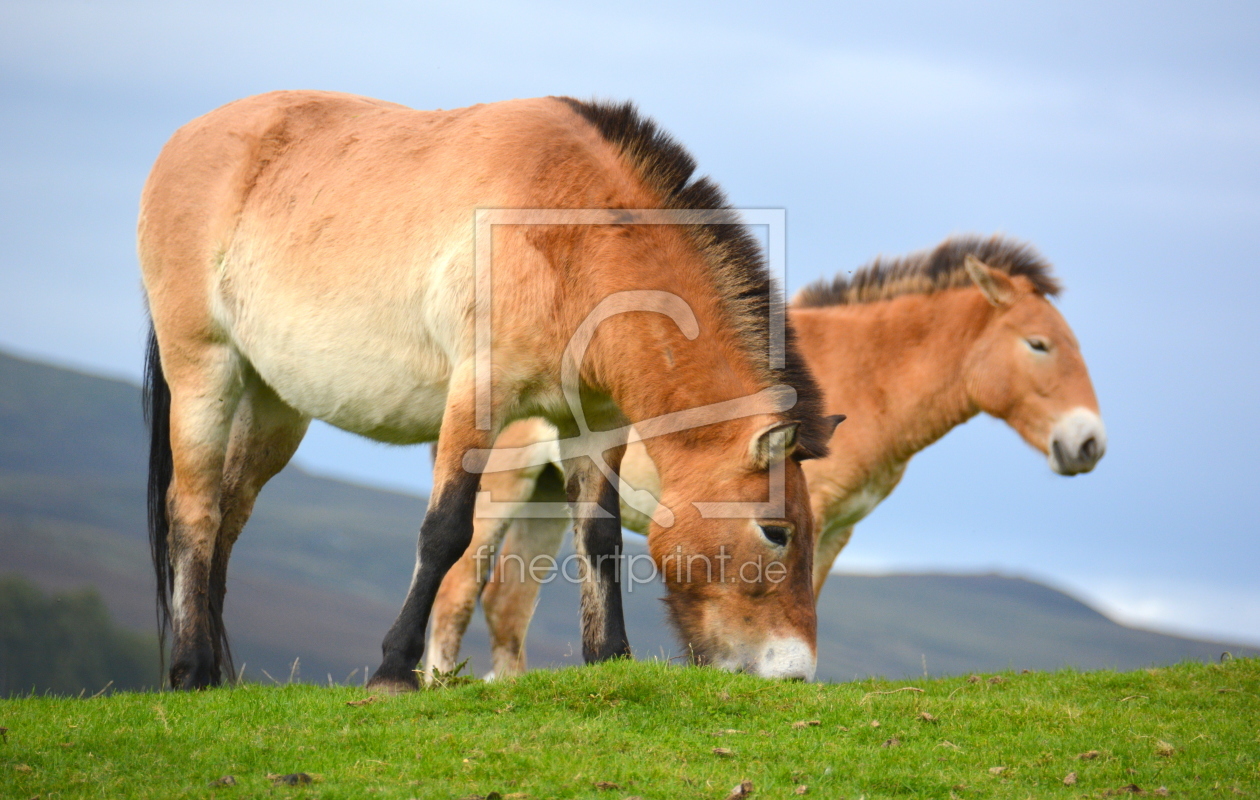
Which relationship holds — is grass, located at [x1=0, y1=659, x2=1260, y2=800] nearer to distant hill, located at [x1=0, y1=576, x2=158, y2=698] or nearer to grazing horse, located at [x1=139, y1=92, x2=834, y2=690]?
grazing horse, located at [x1=139, y1=92, x2=834, y2=690]

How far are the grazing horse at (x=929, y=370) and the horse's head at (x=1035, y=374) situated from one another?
0.03ft

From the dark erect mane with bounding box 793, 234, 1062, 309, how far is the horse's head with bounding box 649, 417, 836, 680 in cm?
531

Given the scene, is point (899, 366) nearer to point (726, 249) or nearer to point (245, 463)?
point (726, 249)

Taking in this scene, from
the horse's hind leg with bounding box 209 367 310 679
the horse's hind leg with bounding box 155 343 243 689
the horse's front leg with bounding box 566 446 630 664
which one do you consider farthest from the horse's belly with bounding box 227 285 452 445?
the horse's front leg with bounding box 566 446 630 664

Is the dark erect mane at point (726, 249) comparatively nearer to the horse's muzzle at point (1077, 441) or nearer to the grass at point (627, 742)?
the grass at point (627, 742)

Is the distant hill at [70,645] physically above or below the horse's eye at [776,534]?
below

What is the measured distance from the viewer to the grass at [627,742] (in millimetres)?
4656

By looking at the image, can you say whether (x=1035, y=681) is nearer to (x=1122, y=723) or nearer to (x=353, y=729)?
(x=1122, y=723)

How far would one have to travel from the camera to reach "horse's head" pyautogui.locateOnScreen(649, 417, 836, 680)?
5.89 metres

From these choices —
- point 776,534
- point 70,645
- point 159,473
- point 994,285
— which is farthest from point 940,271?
point 70,645

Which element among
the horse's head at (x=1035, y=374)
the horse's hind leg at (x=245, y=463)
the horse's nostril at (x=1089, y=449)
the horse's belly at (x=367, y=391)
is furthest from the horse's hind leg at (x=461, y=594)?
the horse's nostril at (x=1089, y=449)

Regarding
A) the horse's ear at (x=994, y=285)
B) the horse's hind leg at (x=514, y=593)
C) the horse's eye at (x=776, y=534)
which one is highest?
the horse's ear at (x=994, y=285)

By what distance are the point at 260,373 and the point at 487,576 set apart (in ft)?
8.56

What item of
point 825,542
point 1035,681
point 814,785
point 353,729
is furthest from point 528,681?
point 825,542
